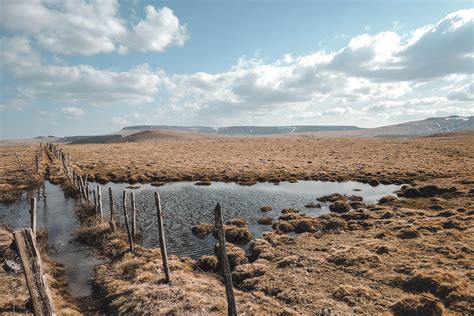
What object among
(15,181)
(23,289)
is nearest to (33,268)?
(23,289)

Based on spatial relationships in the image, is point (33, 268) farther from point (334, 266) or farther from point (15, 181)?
point (15, 181)

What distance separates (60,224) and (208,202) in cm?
1547

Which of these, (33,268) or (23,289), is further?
(23,289)

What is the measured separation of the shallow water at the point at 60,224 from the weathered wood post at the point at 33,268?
6378mm

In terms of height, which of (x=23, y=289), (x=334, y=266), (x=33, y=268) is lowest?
(x=334, y=266)

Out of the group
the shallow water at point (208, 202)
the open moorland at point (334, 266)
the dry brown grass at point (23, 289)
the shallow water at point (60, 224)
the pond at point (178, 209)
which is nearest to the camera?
the dry brown grass at point (23, 289)

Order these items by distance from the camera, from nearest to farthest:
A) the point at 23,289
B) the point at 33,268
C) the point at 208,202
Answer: the point at 33,268 < the point at 23,289 < the point at 208,202

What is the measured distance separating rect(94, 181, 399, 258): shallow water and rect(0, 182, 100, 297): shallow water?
165 inches

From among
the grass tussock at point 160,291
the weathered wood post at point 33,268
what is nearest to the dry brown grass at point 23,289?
the weathered wood post at point 33,268

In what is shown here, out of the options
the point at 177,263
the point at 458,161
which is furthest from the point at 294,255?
the point at 458,161

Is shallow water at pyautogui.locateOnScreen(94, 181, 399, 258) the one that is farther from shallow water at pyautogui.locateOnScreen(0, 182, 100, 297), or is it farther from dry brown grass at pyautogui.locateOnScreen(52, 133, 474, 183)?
shallow water at pyautogui.locateOnScreen(0, 182, 100, 297)

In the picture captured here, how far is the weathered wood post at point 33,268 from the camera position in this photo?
10780 mm

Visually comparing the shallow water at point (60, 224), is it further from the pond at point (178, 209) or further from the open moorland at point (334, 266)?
the open moorland at point (334, 266)

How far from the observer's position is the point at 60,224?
28.8 metres
